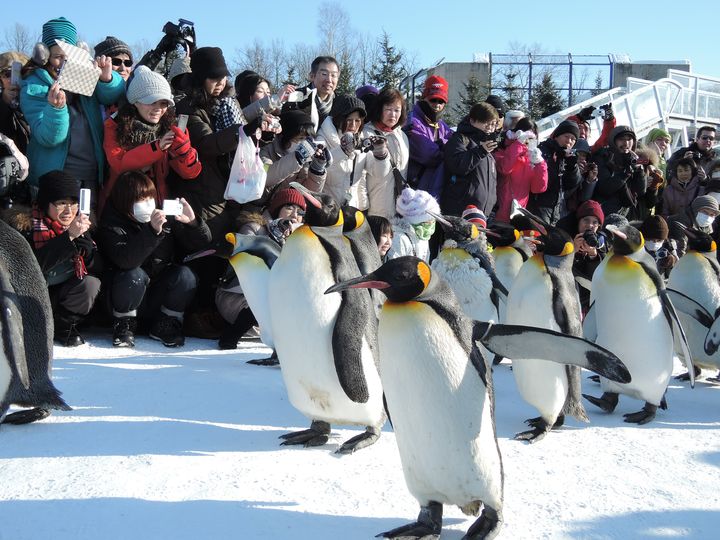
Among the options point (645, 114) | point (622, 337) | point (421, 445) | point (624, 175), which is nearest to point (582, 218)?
point (624, 175)

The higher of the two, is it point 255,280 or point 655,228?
point 655,228

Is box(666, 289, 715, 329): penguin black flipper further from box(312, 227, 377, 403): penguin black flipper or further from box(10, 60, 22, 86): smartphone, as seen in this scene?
box(10, 60, 22, 86): smartphone

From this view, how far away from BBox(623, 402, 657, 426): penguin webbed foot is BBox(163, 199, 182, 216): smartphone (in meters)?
2.51

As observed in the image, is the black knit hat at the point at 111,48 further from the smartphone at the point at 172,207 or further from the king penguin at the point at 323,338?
the king penguin at the point at 323,338

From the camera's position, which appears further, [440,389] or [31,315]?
[31,315]

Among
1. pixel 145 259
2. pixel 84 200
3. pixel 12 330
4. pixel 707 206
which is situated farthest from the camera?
pixel 707 206

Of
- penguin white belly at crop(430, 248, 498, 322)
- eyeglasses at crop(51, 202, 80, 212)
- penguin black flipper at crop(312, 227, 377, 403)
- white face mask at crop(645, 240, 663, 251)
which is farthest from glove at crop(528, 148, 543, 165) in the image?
eyeglasses at crop(51, 202, 80, 212)

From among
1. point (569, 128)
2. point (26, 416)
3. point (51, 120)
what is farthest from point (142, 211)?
point (569, 128)

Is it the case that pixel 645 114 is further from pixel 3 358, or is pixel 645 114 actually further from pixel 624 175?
pixel 3 358

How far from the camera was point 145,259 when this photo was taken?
4.35 m

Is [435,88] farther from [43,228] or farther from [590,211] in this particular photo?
[43,228]

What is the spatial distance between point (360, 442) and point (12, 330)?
127cm

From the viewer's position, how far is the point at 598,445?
2840 millimetres

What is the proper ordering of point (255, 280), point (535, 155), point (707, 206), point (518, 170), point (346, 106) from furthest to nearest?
point (707, 206)
point (518, 170)
point (535, 155)
point (346, 106)
point (255, 280)
